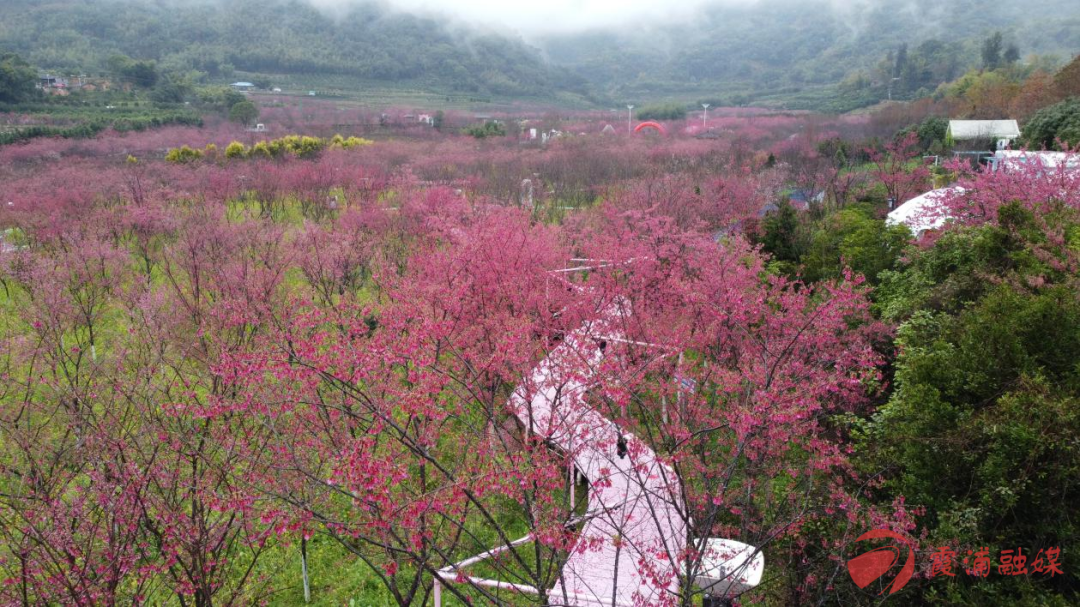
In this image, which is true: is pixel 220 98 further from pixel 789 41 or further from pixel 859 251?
pixel 789 41

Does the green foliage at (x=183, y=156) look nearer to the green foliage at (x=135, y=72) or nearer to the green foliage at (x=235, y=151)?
the green foliage at (x=235, y=151)

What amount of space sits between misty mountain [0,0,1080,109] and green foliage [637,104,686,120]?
1916 centimetres

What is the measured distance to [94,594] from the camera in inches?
173

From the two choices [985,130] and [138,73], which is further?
[138,73]

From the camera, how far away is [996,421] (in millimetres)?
4695

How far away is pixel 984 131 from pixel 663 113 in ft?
113

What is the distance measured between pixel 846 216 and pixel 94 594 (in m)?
13.5

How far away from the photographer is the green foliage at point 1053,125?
2195cm

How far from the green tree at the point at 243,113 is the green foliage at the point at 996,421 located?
41713 millimetres

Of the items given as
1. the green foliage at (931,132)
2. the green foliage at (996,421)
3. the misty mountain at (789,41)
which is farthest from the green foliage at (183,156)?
the misty mountain at (789,41)

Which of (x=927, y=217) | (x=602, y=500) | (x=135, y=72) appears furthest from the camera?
A: (x=135, y=72)

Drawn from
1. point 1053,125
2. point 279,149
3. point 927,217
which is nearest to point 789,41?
point 1053,125

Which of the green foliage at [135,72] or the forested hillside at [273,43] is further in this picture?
the forested hillside at [273,43]

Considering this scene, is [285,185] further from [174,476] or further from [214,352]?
[174,476]
